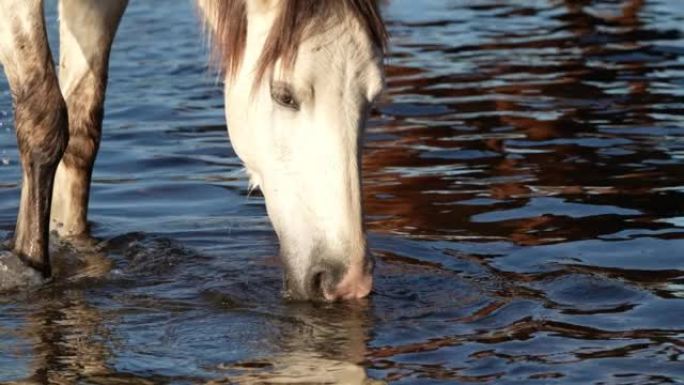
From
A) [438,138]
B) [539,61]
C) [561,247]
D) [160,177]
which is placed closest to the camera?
[561,247]

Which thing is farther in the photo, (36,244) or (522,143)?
(522,143)

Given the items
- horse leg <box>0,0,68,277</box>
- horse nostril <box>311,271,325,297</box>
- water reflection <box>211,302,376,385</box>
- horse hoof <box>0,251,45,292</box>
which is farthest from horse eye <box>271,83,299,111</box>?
horse hoof <box>0,251,45,292</box>

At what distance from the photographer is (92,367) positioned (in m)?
4.55

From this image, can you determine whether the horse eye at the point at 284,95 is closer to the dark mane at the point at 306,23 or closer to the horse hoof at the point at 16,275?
the dark mane at the point at 306,23

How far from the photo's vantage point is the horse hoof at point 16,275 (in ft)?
17.9

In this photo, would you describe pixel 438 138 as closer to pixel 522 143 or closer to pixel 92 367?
pixel 522 143

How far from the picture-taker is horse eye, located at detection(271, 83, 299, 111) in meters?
4.74

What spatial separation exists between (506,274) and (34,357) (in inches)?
70.5

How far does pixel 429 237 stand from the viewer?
20.3 feet

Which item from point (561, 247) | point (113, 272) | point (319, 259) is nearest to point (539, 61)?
point (561, 247)

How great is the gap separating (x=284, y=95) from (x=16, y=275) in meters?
1.32

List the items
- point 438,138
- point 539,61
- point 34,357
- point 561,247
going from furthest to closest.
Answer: point 539,61 → point 438,138 → point 561,247 → point 34,357

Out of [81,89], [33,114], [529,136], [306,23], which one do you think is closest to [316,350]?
[306,23]

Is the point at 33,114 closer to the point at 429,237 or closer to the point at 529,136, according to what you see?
the point at 429,237
